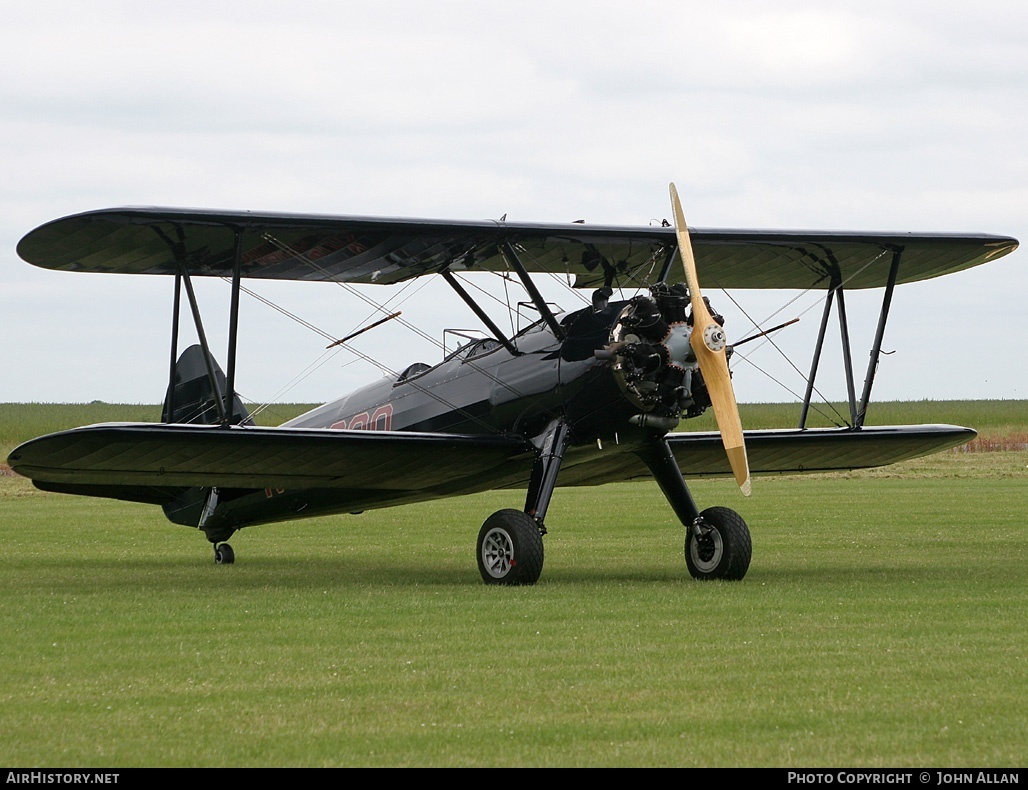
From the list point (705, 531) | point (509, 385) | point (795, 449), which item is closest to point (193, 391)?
point (509, 385)

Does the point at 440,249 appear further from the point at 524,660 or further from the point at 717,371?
the point at 524,660

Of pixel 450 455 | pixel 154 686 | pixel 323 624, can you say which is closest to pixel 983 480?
pixel 450 455

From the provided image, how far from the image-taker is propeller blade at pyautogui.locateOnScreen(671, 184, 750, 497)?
1191cm

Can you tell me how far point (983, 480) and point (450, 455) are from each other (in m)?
23.9

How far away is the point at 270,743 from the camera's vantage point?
19.4 ft

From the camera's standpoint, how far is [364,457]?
1358cm

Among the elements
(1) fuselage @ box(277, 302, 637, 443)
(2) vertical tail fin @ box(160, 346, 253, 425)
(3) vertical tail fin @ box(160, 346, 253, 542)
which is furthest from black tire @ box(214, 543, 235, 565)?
(1) fuselage @ box(277, 302, 637, 443)

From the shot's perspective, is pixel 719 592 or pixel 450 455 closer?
pixel 719 592

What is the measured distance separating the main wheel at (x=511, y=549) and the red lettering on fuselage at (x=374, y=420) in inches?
122

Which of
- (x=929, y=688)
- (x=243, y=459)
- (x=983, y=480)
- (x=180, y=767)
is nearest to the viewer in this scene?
(x=180, y=767)

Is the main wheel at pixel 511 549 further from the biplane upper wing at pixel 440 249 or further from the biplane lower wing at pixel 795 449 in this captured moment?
the biplane upper wing at pixel 440 249

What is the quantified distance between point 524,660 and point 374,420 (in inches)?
307

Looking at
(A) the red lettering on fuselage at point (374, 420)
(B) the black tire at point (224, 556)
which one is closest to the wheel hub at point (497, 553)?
(A) the red lettering on fuselage at point (374, 420)

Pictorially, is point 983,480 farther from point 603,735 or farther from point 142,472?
point 603,735
